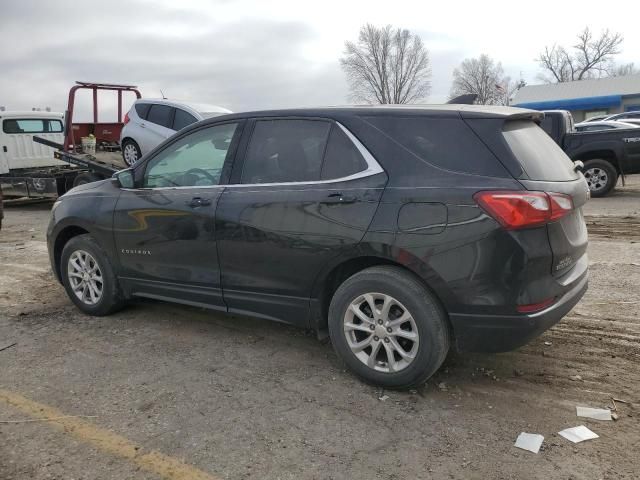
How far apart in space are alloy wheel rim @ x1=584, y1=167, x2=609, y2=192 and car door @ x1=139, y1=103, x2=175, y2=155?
8.66m

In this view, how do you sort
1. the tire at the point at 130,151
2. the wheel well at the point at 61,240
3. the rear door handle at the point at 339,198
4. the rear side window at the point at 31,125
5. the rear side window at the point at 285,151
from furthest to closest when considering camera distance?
the rear side window at the point at 31,125, the tire at the point at 130,151, the wheel well at the point at 61,240, the rear side window at the point at 285,151, the rear door handle at the point at 339,198

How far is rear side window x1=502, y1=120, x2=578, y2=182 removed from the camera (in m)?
3.19

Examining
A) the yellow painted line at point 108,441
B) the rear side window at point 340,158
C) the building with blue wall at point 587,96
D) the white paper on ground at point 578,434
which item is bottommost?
the white paper on ground at point 578,434

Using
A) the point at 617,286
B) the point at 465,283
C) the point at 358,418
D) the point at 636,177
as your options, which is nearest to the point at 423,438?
the point at 358,418

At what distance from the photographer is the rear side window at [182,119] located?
35.8 feet

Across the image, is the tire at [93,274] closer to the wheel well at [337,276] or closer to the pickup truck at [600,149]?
the wheel well at [337,276]

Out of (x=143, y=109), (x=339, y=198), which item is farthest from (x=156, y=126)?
(x=339, y=198)

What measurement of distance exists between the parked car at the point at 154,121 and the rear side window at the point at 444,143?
7840mm

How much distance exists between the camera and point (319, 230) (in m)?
3.57

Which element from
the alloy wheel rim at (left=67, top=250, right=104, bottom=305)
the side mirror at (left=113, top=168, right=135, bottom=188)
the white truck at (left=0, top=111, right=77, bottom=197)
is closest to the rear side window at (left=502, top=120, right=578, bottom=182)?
the side mirror at (left=113, top=168, right=135, bottom=188)

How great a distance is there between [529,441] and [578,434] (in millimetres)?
293

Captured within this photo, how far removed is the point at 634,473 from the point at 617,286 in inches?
127

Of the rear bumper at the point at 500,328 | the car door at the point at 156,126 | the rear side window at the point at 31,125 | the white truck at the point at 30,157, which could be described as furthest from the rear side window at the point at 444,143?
the rear side window at the point at 31,125

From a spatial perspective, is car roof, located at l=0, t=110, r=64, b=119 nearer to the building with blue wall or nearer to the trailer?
the trailer
